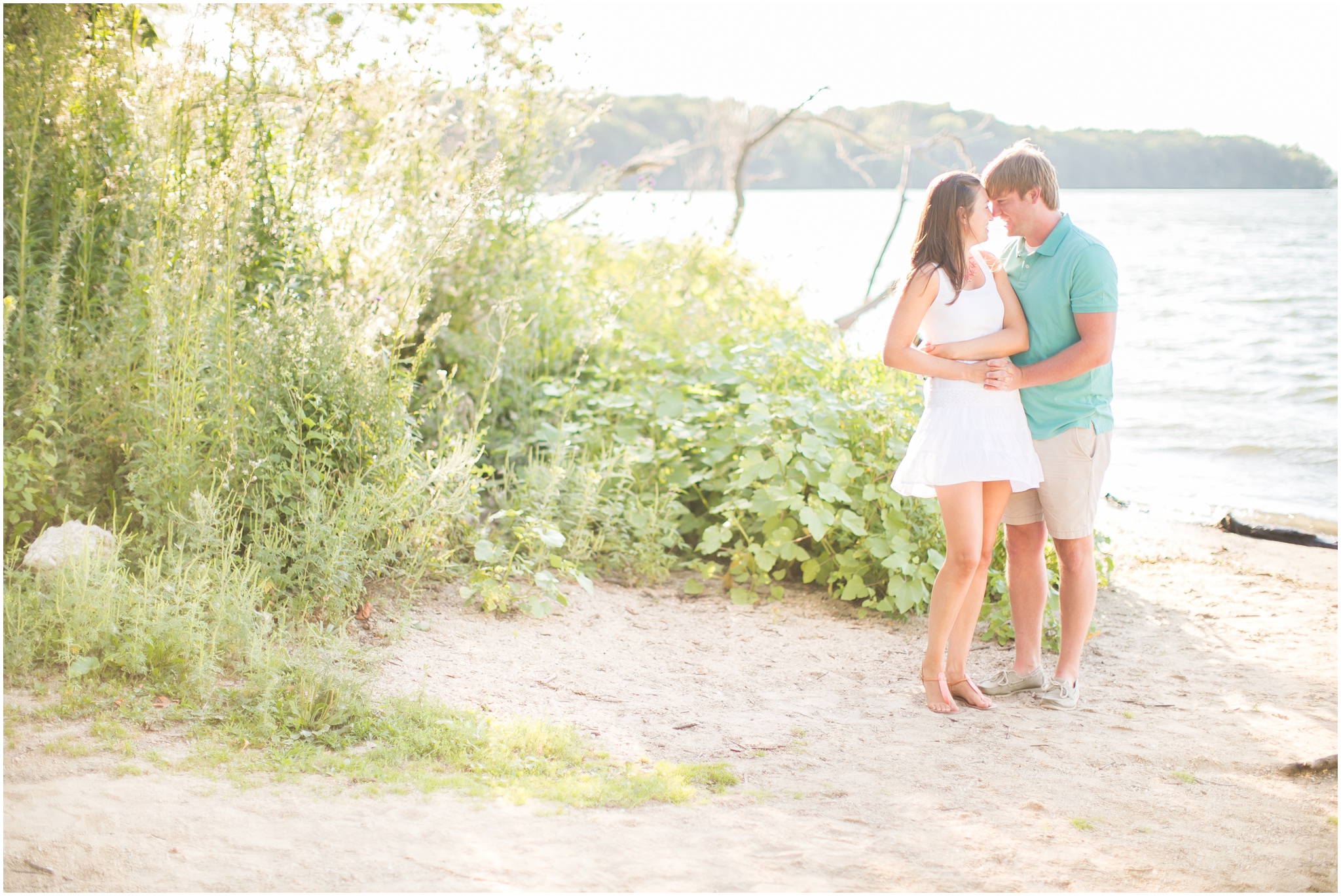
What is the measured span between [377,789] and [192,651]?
1.04m

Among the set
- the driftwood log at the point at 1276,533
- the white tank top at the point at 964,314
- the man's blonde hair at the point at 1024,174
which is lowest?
the driftwood log at the point at 1276,533

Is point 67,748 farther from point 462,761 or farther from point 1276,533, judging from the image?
point 1276,533

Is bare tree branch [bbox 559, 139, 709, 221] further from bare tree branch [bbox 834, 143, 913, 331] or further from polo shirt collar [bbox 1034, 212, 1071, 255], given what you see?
polo shirt collar [bbox 1034, 212, 1071, 255]

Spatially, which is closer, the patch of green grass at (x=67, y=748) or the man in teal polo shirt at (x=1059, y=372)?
the patch of green grass at (x=67, y=748)

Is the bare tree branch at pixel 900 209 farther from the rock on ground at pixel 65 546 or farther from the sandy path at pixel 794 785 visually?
the rock on ground at pixel 65 546

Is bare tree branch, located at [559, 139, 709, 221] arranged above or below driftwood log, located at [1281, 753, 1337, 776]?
above

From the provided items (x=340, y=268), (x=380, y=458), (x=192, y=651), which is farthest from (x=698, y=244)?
(x=192, y=651)

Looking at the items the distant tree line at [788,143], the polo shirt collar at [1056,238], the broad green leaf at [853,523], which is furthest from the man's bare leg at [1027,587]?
the distant tree line at [788,143]

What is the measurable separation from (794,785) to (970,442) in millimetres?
1358

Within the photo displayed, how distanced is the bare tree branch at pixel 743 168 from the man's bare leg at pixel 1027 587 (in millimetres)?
6198

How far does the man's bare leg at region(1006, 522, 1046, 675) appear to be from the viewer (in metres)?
3.78

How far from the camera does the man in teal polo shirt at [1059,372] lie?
3414 millimetres

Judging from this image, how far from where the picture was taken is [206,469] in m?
3.80

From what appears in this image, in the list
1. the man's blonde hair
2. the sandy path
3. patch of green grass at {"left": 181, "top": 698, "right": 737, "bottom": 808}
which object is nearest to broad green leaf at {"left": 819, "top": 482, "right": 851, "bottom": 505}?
the sandy path
